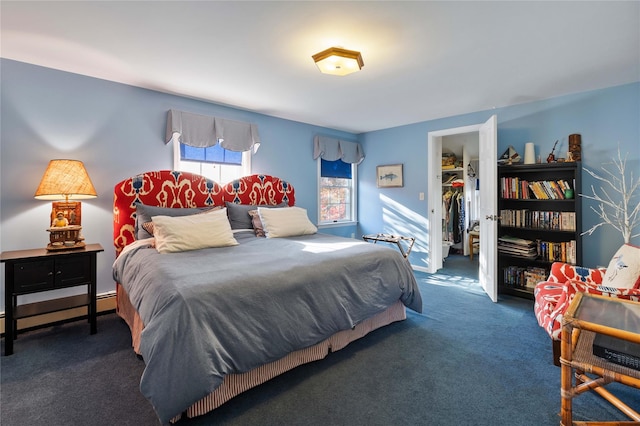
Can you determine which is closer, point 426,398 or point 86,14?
point 426,398

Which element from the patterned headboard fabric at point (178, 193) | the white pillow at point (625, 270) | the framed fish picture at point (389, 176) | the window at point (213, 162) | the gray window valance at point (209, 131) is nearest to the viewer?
the white pillow at point (625, 270)

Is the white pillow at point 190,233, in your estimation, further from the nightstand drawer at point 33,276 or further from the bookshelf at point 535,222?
the bookshelf at point 535,222

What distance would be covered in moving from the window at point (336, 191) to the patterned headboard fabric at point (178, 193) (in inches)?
38.9

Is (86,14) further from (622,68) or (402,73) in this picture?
(622,68)

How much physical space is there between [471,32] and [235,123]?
2.72m

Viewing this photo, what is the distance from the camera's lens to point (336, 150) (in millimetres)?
5059

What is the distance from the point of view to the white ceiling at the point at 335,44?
1.91m

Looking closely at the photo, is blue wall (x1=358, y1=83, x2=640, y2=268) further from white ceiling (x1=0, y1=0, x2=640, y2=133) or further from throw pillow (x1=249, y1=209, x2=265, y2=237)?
throw pillow (x1=249, y1=209, x2=265, y2=237)

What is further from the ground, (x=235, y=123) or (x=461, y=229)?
(x=235, y=123)

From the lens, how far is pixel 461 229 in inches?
230

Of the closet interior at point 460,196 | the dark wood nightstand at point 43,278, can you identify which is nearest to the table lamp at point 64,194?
the dark wood nightstand at point 43,278

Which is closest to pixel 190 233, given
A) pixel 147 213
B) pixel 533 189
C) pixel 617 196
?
Result: pixel 147 213

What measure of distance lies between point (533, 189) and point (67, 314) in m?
5.02

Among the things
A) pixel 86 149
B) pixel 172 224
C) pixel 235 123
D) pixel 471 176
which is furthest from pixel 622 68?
pixel 86 149
